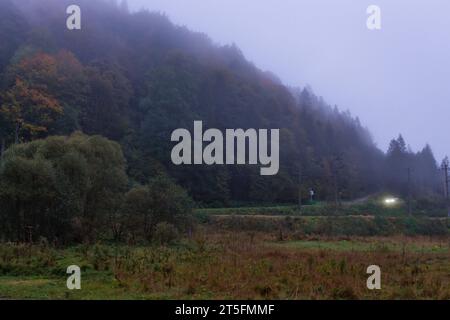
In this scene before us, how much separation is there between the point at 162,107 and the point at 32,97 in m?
16.7

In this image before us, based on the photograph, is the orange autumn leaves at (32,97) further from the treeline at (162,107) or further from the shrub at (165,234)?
the shrub at (165,234)

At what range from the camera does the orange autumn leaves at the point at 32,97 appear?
5694 cm

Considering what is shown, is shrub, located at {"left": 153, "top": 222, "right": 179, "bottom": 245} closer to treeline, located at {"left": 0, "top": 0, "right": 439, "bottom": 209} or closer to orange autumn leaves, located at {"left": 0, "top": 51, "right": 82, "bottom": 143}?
treeline, located at {"left": 0, "top": 0, "right": 439, "bottom": 209}

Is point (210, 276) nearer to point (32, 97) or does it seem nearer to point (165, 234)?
point (165, 234)

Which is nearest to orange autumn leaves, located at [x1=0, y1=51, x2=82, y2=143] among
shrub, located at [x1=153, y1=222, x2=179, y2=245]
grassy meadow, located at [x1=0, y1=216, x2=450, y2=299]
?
shrub, located at [x1=153, y1=222, x2=179, y2=245]

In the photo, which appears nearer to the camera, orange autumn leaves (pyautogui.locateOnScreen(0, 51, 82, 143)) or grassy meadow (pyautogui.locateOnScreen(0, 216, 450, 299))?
grassy meadow (pyautogui.locateOnScreen(0, 216, 450, 299))

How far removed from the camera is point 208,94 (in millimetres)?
77312

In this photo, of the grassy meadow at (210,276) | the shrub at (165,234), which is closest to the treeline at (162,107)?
the shrub at (165,234)

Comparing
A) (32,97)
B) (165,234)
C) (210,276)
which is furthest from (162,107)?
(210,276)

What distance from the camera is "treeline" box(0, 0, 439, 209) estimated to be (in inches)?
2456

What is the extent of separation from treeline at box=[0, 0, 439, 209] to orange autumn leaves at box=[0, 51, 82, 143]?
0.44ft

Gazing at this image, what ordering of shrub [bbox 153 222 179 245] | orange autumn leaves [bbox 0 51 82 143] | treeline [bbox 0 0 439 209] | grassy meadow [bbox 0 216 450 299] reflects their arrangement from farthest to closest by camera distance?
1. treeline [bbox 0 0 439 209]
2. orange autumn leaves [bbox 0 51 82 143]
3. shrub [bbox 153 222 179 245]
4. grassy meadow [bbox 0 216 450 299]
